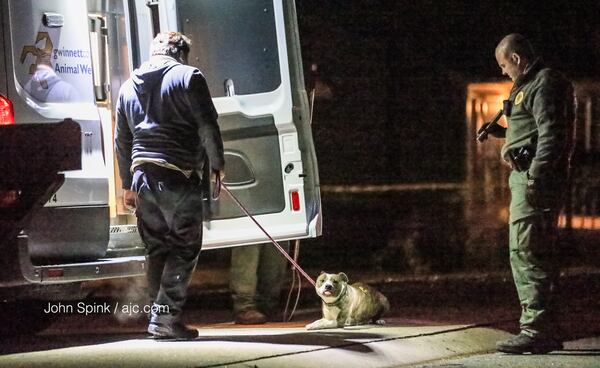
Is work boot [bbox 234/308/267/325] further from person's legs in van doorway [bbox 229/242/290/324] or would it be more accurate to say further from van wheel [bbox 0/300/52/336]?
van wheel [bbox 0/300/52/336]

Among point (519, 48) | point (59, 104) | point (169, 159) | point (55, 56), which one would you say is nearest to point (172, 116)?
point (169, 159)

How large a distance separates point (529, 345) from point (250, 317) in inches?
76.1

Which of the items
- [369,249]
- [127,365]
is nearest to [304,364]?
[127,365]

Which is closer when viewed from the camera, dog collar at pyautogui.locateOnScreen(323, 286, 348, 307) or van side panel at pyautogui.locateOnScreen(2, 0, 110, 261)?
van side panel at pyautogui.locateOnScreen(2, 0, 110, 261)

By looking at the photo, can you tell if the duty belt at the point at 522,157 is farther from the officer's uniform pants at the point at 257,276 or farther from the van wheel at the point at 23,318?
the van wheel at the point at 23,318

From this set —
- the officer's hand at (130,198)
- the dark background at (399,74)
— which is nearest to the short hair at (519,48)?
the officer's hand at (130,198)

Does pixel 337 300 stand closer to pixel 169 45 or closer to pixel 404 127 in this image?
pixel 169 45

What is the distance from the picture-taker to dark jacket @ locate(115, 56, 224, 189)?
6254mm

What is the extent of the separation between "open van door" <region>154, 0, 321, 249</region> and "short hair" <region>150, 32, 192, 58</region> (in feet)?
2.03

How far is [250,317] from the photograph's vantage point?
7.58 metres

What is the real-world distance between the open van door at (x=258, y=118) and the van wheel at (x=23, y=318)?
131 cm

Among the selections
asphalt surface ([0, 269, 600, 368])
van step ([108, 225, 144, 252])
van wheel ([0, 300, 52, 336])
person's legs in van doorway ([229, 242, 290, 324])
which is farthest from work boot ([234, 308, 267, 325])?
van wheel ([0, 300, 52, 336])

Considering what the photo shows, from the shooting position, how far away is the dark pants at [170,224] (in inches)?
249

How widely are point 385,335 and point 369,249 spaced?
5595mm
